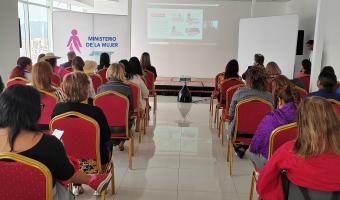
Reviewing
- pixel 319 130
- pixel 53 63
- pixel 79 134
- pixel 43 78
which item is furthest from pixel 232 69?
pixel 319 130

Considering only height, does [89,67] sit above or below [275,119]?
above

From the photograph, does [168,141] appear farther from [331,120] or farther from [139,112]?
[331,120]

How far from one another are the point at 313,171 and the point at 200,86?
335 inches

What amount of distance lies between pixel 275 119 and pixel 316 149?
106 centimetres

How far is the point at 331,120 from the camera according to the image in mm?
1808

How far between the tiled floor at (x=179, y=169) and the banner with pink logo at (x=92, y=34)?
9.33 feet

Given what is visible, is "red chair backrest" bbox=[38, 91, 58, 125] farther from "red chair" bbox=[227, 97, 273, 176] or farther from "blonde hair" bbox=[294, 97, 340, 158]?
"blonde hair" bbox=[294, 97, 340, 158]

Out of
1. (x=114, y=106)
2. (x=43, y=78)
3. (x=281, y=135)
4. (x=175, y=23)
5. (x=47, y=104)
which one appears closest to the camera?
(x=281, y=135)

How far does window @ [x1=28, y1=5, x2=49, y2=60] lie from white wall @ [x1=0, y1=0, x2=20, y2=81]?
4547 mm

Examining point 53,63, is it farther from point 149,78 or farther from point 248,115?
point 248,115

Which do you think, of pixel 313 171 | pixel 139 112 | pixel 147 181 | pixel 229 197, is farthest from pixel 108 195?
pixel 313 171

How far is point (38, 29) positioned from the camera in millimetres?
10703

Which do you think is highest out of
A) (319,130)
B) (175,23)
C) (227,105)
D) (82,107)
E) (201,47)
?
(175,23)

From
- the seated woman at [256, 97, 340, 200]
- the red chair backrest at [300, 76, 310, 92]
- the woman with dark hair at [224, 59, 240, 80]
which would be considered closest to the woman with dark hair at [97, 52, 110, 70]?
the woman with dark hair at [224, 59, 240, 80]
